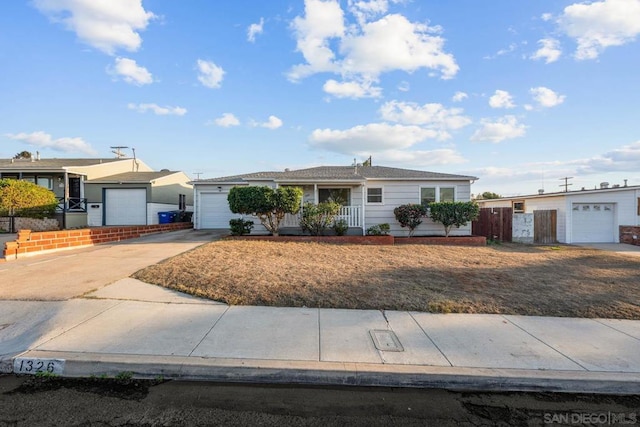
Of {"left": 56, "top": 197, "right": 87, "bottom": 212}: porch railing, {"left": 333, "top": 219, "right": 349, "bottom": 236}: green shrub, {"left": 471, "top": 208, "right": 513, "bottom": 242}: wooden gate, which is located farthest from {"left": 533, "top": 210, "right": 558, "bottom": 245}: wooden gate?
{"left": 56, "top": 197, "right": 87, "bottom": 212}: porch railing

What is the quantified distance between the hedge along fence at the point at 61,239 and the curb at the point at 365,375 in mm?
7968

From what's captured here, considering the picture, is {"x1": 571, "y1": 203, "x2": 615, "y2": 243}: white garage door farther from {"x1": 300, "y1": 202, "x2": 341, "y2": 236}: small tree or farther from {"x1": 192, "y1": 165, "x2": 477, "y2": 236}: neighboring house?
{"x1": 300, "y1": 202, "x2": 341, "y2": 236}: small tree

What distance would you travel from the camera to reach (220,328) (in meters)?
4.38

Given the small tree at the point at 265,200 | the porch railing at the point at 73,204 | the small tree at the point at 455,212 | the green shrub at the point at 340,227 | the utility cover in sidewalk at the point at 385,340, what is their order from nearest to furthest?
the utility cover in sidewalk at the point at 385,340
the small tree at the point at 265,200
the green shrub at the point at 340,227
the small tree at the point at 455,212
the porch railing at the point at 73,204

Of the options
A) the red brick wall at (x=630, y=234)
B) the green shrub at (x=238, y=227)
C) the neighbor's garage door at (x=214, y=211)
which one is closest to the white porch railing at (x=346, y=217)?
the green shrub at (x=238, y=227)

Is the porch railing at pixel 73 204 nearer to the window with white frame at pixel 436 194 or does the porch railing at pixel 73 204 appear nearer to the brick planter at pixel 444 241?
the brick planter at pixel 444 241

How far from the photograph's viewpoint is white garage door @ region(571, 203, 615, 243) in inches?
640

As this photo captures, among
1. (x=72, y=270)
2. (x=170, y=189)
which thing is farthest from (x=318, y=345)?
(x=170, y=189)

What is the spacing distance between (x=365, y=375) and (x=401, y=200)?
12.5m

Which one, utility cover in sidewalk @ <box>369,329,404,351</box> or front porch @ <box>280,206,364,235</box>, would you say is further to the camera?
front porch @ <box>280,206,364,235</box>

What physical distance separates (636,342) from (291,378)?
176 inches

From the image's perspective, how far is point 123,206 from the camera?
19.5 meters

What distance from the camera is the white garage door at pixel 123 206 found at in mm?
19484

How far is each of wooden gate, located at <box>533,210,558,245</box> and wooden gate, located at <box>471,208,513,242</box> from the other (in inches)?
62.8
